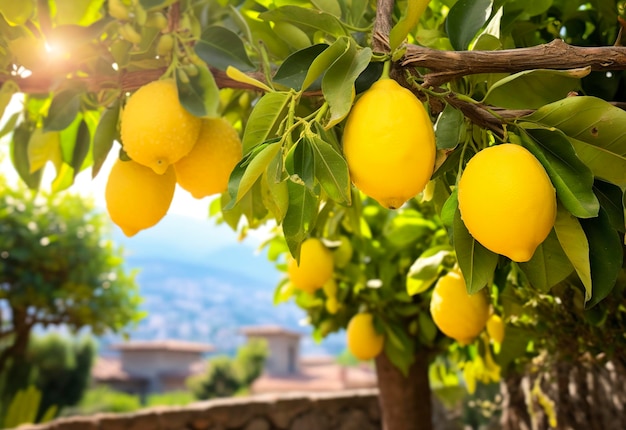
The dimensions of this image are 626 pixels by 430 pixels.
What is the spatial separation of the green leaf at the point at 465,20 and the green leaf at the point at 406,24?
14cm

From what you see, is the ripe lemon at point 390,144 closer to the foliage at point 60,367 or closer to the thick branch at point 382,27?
the thick branch at point 382,27

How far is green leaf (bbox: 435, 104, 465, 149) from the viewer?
1.98 feet

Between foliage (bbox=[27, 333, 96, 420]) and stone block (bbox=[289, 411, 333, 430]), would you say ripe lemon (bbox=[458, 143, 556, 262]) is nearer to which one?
stone block (bbox=[289, 411, 333, 430])

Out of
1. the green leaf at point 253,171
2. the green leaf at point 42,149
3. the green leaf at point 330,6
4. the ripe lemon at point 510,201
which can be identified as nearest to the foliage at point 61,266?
the green leaf at point 42,149

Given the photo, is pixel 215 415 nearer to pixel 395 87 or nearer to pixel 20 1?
pixel 20 1

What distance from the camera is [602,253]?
60 cm

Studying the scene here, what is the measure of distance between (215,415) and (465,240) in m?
2.71

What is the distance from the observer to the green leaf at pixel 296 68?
627mm

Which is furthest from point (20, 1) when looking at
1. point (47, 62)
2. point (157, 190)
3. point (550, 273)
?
point (550, 273)

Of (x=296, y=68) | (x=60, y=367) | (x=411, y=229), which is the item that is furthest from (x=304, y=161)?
(x=60, y=367)

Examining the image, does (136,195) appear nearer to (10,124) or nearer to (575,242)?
(10,124)

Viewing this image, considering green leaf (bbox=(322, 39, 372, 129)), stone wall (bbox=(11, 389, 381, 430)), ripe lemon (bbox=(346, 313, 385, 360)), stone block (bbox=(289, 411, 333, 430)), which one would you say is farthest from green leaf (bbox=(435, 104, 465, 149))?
stone block (bbox=(289, 411, 333, 430))

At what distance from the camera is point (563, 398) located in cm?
194

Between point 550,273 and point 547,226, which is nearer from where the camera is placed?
point 547,226
